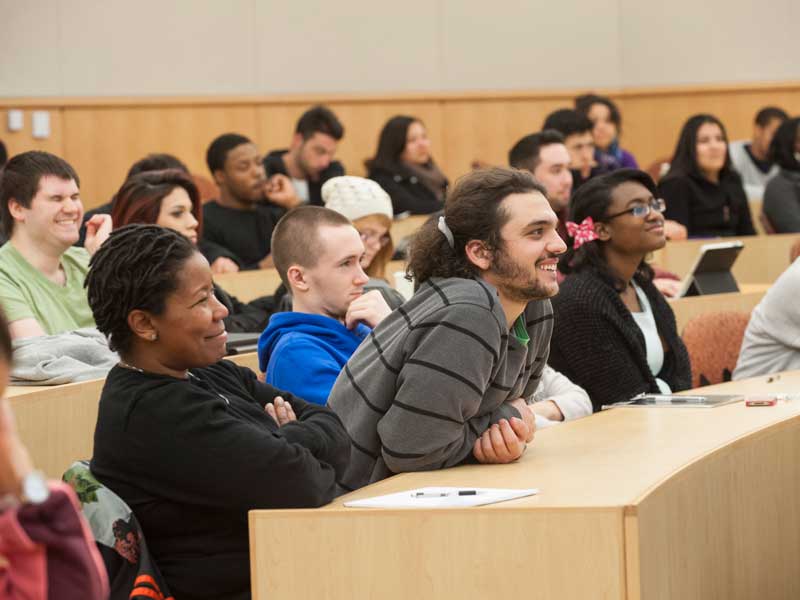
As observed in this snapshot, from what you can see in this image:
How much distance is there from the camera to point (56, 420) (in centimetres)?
317

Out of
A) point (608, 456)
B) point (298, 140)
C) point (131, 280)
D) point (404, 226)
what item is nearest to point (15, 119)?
point (298, 140)

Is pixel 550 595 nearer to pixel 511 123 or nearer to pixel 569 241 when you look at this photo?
pixel 569 241

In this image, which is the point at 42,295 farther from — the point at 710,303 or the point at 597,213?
the point at 710,303

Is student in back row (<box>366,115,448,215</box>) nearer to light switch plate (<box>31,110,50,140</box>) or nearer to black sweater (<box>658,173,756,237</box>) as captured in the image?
black sweater (<box>658,173,756,237</box>)

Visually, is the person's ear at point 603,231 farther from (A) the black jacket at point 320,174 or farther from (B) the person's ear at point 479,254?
(A) the black jacket at point 320,174

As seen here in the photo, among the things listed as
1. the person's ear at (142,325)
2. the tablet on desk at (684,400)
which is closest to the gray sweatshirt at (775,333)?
the tablet on desk at (684,400)

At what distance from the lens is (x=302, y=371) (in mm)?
Result: 2988

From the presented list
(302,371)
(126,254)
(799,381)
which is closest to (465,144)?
(799,381)

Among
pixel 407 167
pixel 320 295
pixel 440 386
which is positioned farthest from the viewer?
pixel 407 167

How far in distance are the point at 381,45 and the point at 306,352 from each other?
6.60 metres

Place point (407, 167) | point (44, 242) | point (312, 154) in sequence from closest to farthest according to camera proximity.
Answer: point (44, 242) < point (312, 154) < point (407, 167)

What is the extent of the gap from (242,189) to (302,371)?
364 centimetres

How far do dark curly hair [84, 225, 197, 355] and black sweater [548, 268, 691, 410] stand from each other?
170 centimetres

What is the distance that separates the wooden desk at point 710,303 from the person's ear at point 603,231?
38.6 inches
